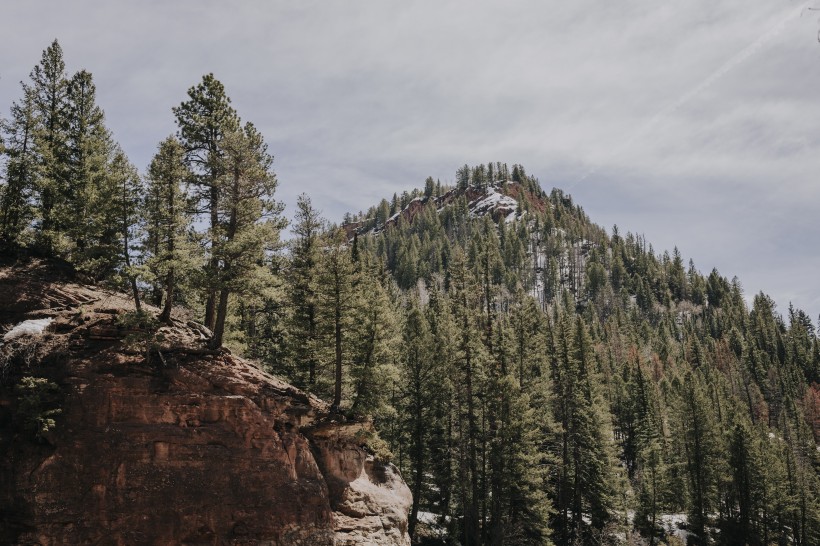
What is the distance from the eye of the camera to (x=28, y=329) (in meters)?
17.0

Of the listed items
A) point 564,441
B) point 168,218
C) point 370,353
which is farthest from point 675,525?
point 168,218

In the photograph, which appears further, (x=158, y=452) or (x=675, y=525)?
(x=675, y=525)

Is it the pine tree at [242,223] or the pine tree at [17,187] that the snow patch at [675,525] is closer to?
the pine tree at [242,223]

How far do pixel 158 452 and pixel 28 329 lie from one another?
6583 mm

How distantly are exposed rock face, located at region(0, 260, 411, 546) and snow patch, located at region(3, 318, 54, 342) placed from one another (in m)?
0.30

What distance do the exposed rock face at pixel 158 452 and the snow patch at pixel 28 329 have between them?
0.30 metres

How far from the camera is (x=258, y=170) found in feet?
63.4

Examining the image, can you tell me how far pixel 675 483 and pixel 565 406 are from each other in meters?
20.8

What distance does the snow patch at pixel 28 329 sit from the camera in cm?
1650

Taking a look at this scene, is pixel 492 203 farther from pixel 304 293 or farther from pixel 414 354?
pixel 304 293

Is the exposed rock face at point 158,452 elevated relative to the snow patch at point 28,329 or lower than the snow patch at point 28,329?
lower

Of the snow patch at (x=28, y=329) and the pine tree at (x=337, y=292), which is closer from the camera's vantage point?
the snow patch at (x=28, y=329)

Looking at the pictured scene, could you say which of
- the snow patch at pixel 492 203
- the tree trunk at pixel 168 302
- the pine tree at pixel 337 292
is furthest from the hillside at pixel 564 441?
the snow patch at pixel 492 203

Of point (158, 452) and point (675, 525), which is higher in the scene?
point (158, 452)
